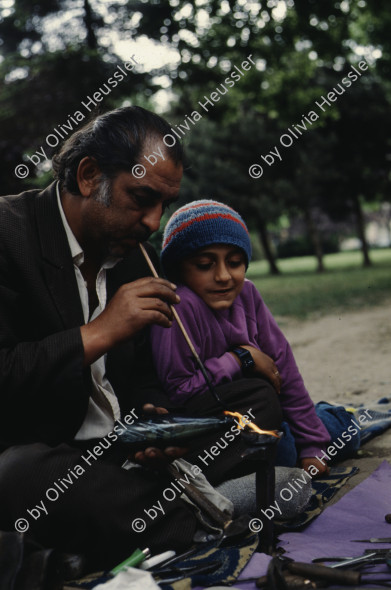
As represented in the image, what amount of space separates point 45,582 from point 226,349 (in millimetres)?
1451

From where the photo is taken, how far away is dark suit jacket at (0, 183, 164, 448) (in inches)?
93.3

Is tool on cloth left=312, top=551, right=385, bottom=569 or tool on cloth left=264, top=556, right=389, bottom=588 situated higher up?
tool on cloth left=264, top=556, right=389, bottom=588

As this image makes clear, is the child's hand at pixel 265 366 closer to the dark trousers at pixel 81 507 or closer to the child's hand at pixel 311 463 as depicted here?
the child's hand at pixel 311 463

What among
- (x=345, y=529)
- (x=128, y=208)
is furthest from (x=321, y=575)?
(x=128, y=208)

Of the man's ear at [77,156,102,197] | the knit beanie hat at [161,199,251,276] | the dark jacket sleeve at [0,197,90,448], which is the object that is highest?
the man's ear at [77,156,102,197]

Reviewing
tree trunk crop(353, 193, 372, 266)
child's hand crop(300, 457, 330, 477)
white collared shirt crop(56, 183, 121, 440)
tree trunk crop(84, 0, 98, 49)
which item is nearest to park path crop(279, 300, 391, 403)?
child's hand crop(300, 457, 330, 477)

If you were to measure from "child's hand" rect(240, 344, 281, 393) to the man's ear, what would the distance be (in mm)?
1109

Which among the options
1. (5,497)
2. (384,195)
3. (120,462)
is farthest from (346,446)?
(384,195)

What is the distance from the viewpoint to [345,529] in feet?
8.66

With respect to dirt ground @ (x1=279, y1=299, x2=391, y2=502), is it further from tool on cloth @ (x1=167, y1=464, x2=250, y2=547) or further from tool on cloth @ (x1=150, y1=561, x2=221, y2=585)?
tool on cloth @ (x1=150, y1=561, x2=221, y2=585)

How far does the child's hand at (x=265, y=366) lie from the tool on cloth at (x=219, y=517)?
0.71 meters

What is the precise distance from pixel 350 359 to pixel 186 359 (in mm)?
4429

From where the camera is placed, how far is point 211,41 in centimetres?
1125

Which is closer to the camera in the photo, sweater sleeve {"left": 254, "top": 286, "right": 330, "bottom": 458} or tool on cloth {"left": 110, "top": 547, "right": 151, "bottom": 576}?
tool on cloth {"left": 110, "top": 547, "right": 151, "bottom": 576}
